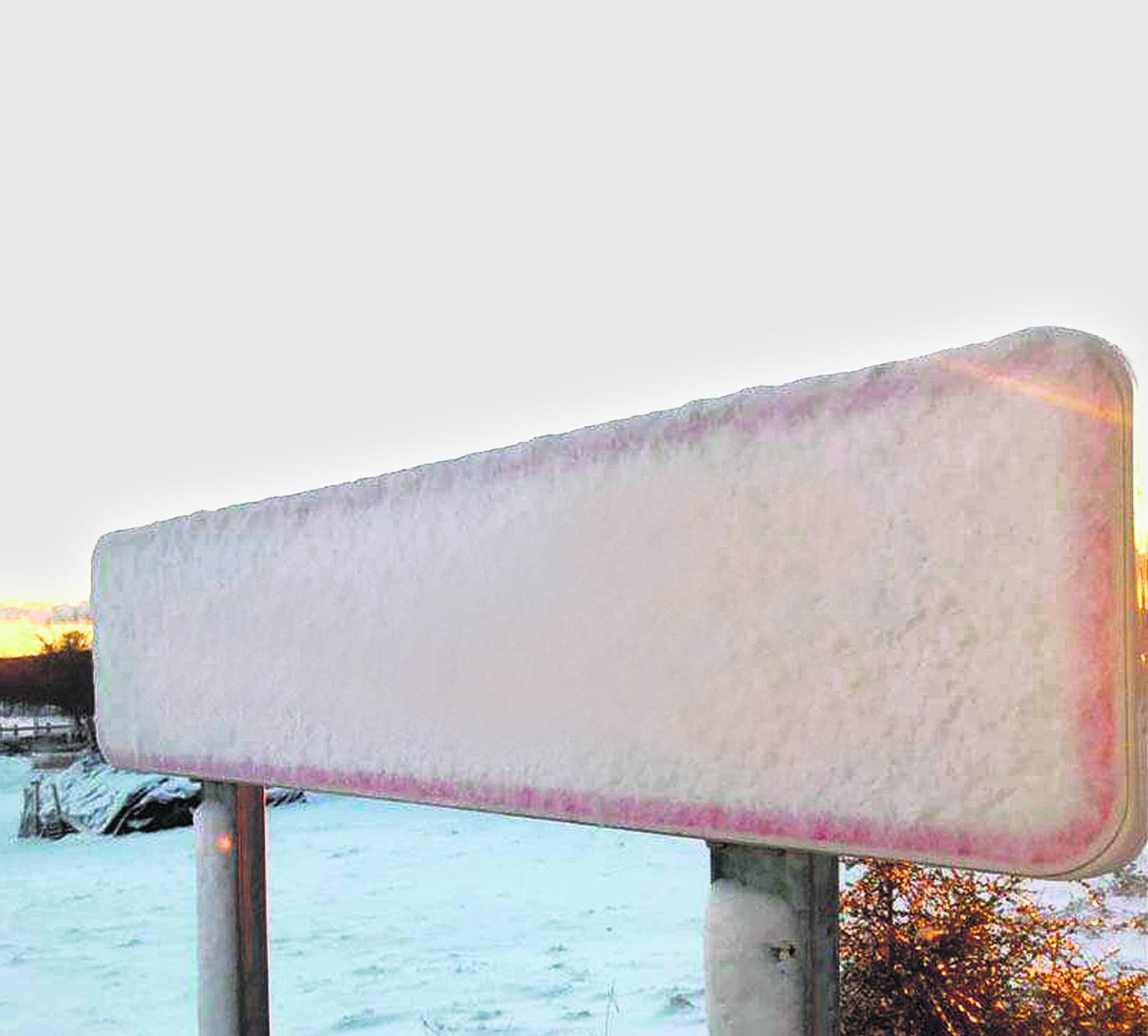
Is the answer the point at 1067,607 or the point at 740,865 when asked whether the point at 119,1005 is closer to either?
the point at 740,865

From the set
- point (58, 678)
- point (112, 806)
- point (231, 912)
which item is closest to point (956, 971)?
point (231, 912)

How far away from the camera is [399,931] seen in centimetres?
736

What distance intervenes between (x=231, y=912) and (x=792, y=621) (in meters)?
1.73

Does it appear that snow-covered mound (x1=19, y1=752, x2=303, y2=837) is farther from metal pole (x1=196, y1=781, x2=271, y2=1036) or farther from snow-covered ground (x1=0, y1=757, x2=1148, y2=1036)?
metal pole (x1=196, y1=781, x2=271, y2=1036)

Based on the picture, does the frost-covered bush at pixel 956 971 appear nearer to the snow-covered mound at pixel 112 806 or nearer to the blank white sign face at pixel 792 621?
the blank white sign face at pixel 792 621

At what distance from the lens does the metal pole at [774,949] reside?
1316 millimetres

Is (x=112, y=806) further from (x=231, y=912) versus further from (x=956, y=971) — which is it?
(x=231, y=912)

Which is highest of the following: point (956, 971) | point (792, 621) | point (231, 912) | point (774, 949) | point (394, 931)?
point (792, 621)

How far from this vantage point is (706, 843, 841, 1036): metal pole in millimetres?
1316

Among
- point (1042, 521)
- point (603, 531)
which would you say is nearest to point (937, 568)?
point (1042, 521)

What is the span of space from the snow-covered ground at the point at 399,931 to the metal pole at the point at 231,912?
3024 mm

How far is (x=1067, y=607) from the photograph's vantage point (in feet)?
3.26

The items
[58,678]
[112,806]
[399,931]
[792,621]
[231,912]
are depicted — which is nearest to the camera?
[792,621]

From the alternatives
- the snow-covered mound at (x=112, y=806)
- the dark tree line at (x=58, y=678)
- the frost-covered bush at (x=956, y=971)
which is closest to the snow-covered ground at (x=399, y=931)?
the snow-covered mound at (x=112, y=806)
